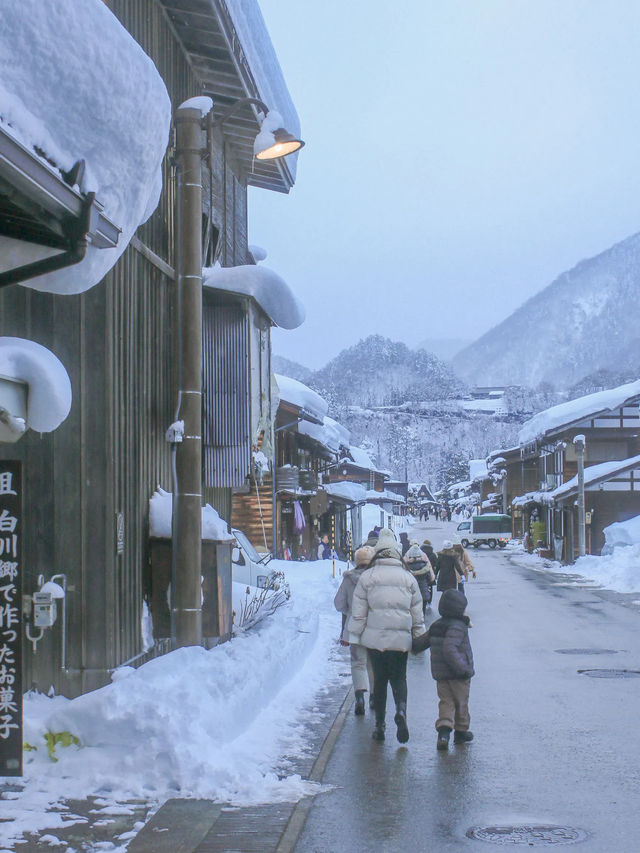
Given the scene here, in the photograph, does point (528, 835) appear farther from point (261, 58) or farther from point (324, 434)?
point (324, 434)

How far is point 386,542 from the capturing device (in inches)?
409

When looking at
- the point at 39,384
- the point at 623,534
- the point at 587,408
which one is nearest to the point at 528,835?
the point at 39,384

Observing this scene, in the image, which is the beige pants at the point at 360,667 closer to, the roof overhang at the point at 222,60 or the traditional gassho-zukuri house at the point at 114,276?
the traditional gassho-zukuri house at the point at 114,276

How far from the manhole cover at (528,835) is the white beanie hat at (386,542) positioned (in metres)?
3.56

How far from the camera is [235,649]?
38.7ft

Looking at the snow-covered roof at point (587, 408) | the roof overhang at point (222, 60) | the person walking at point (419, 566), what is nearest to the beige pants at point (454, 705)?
the roof overhang at point (222, 60)

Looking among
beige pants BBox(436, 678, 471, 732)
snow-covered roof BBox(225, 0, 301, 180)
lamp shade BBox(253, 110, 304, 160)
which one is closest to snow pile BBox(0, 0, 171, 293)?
lamp shade BBox(253, 110, 304, 160)

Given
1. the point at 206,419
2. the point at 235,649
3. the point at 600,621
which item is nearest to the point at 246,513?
the point at 600,621

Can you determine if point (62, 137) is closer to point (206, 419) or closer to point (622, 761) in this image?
point (622, 761)

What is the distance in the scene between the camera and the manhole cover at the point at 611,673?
13.6m

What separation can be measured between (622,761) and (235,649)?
461cm

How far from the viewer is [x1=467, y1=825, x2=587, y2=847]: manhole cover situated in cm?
657

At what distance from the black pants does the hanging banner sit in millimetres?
3671

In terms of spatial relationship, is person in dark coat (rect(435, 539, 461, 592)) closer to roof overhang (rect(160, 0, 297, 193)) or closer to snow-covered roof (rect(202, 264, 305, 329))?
snow-covered roof (rect(202, 264, 305, 329))
